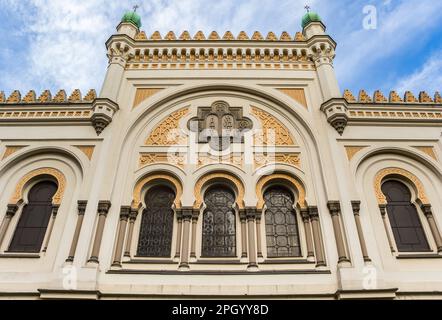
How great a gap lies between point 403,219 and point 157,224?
5.62m

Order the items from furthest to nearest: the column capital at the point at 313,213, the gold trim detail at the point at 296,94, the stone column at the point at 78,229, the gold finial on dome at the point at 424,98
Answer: the gold trim detail at the point at 296,94 < the gold finial on dome at the point at 424,98 < the column capital at the point at 313,213 < the stone column at the point at 78,229

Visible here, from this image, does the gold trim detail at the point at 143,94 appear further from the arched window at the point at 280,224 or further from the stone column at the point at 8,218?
the arched window at the point at 280,224

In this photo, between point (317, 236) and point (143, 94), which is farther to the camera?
point (143, 94)

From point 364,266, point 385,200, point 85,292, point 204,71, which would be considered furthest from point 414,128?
point 85,292

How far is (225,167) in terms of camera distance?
26.9 ft

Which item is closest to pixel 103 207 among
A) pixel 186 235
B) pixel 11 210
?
pixel 186 235

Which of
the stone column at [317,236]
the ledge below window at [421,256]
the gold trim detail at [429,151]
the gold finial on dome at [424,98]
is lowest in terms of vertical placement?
the ledge below window at [421,256]

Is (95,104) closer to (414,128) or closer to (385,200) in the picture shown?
(385,200)

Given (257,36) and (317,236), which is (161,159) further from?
(257,36)

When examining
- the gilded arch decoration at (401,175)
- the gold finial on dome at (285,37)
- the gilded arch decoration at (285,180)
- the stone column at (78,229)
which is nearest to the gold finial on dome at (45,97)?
the stone column at (78,229)

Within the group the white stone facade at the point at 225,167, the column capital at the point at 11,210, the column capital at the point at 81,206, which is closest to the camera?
the white stone facade at the point at 225,167

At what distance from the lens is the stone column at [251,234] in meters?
6.93

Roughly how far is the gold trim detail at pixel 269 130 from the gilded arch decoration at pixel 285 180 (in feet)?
3.26

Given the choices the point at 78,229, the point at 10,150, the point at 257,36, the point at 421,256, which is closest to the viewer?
the point at 421,256
